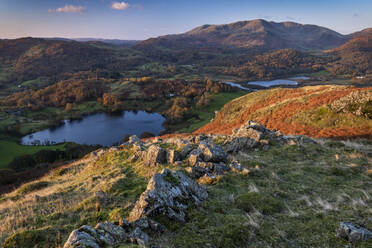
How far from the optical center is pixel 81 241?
20.2 feet

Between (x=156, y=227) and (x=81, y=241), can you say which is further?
(x=156, y=227)

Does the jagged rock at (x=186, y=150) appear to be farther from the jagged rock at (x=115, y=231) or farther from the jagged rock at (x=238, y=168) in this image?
the jagged rock at (x=115, y=231)

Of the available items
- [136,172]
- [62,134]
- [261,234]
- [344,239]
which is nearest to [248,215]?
[261,234]

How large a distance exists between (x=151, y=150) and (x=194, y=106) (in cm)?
15864

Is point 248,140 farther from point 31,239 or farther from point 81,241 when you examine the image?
point 31,239

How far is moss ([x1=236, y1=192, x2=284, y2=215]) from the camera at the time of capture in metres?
9.66

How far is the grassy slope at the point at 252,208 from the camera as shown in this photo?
294 inches

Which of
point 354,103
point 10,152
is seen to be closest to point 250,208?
point 354,103

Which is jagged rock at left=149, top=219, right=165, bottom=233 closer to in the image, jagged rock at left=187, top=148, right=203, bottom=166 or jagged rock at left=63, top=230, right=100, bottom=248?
jagged rock at left=63, top=230, right=100, bottom=248

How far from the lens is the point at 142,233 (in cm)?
721

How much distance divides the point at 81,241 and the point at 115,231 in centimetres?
126

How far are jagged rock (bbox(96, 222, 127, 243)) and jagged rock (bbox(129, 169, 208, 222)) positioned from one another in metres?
0.83

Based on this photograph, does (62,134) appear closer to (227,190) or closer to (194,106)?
(194,106)

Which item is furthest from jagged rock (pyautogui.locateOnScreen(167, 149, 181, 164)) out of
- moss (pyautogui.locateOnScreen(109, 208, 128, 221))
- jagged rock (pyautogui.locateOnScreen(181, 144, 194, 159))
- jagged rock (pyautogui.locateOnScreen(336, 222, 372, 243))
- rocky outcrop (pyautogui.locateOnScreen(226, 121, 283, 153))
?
jagged rock (pyautogui.locateOnScreen(336, 222, 372, 243))
